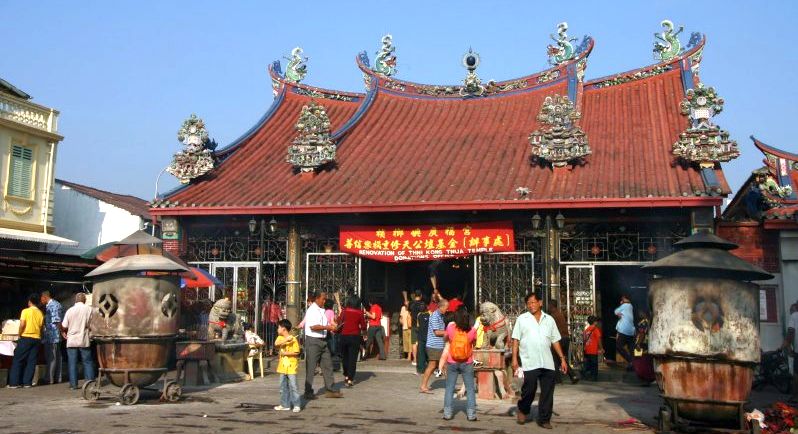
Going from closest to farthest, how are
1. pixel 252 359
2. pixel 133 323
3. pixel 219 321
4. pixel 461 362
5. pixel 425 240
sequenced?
pixel 461 362
pixel 133 323
pixel 252 359
pixel 219 321
pixel 425 240

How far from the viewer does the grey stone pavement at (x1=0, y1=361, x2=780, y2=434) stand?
865cm

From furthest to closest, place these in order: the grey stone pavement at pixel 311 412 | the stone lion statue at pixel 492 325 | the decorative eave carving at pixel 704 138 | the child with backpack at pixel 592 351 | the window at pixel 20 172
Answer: the window at pixel 20 172, the decorative eave carving at pixel 704 138, the child with backpack at pixel 592 351, the stone lion statue at pixel 492 325, the grey stone pavement at pixel 311 412

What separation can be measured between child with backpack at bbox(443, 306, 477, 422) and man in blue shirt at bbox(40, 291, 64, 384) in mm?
7395

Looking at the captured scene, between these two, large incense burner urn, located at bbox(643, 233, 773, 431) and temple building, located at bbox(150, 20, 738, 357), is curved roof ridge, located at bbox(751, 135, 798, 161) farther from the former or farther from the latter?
large incense burner urn, located at bbox(643, 233, 773, 431)

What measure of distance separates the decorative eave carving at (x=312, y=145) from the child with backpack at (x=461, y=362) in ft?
30.4

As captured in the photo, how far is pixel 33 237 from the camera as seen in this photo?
2152cm

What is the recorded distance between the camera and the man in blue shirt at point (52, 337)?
523 inches

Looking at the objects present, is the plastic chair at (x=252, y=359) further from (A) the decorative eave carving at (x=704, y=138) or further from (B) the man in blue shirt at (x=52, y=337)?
(A) the decorative eave carving at (x=704, y=138)

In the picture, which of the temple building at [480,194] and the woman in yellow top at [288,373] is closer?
the woman in yellow top at [288,373]

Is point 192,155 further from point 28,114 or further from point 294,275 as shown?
point 28,114

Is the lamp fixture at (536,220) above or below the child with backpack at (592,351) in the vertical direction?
above

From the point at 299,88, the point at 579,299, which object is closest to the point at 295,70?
the point at 299,88

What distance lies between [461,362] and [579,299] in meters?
7.06

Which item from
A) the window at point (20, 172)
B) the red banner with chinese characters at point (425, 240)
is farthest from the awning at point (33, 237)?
the red banner with chinese characters at point (425, 240)
